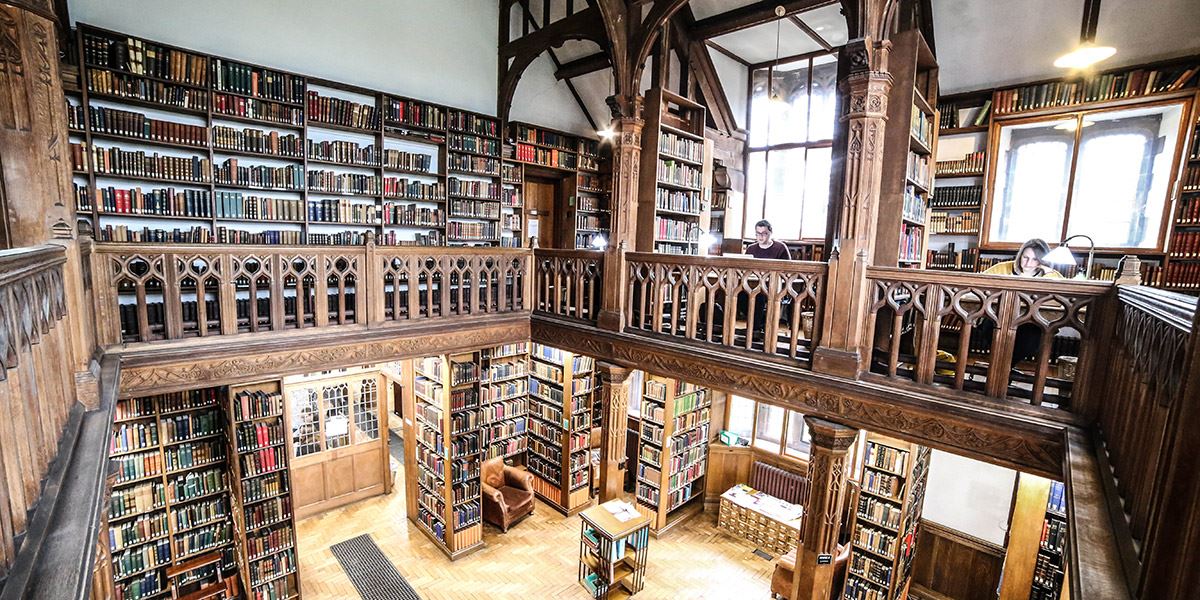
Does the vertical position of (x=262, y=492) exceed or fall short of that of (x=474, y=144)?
it falls short

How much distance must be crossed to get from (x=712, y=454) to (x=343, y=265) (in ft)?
17.7

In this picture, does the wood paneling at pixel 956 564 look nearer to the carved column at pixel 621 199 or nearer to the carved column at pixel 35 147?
the carved column at pixel 621 199

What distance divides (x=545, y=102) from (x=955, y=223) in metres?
5.98

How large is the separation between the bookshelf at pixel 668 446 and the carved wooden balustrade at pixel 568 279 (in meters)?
1.58

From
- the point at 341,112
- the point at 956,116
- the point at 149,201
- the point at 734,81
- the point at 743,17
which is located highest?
the point at 743,17

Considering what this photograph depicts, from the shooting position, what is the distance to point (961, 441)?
121 inches

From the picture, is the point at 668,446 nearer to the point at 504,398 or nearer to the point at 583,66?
the point at 504,398

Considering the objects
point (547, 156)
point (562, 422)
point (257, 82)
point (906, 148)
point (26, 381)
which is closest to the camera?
point (26, 381)

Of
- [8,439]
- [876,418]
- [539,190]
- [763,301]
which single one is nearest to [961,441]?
[876,418]

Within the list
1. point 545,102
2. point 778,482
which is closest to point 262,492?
point 778,482

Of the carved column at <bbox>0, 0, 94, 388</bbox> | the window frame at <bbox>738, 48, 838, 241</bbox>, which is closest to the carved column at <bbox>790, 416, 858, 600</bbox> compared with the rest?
the carved column at <bbox>0, 0, 94, 388</bbox>

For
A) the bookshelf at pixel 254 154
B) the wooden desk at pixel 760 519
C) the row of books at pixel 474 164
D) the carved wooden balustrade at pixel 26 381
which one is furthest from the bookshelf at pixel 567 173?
the carved wooden balustrade at pixel 26 381

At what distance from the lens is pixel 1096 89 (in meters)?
5.29

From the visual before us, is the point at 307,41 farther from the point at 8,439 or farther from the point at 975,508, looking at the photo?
the point at 975,508
